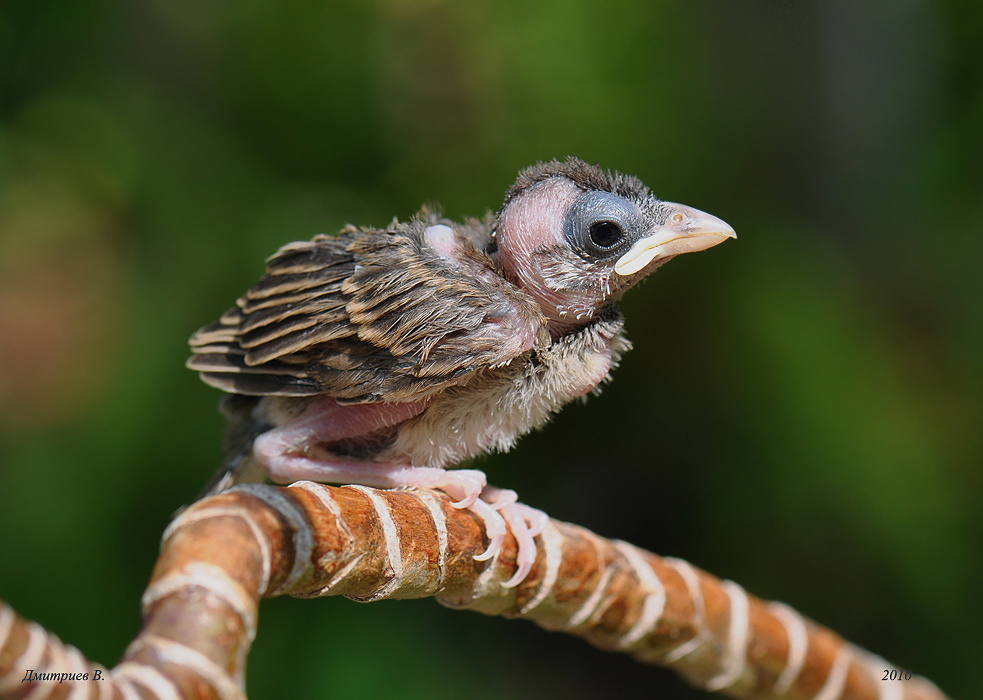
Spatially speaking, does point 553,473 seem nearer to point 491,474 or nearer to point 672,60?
point 491,474

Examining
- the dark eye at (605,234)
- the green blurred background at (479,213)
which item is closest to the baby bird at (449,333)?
the dark eye at (605,234)

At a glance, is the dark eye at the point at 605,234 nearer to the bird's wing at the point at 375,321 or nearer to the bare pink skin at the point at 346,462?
the bird's wing at the point at 375,321

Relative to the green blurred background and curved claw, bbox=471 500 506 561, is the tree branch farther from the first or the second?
the green blurred background

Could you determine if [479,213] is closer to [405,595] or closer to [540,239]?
[540,239]

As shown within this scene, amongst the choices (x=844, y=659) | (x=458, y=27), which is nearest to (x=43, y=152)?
(x=458, y=27)

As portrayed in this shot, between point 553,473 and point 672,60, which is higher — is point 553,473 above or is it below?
below

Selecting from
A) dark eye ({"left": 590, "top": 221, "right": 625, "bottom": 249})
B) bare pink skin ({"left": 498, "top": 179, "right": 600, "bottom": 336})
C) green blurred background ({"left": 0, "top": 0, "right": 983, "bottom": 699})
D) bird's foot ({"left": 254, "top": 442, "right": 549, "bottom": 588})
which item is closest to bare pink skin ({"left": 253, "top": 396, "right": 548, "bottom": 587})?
bird's foot ({"left": 254, "top": 442, "right": 549, "bottom": 588})

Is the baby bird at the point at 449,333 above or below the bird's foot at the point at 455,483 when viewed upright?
above

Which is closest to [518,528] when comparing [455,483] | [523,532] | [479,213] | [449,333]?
[523,532]
